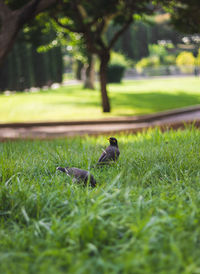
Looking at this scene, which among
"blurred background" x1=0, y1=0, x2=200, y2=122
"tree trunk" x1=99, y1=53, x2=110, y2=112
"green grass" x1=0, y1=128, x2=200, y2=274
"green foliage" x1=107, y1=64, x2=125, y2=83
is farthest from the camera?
"green foliage" x1=107, y1=64, x2=125, y2=83

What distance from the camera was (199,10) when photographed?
11.9 meters

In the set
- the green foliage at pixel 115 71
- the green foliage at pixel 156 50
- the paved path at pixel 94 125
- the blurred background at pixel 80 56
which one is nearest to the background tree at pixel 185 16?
the blurred background at pixel 80 56

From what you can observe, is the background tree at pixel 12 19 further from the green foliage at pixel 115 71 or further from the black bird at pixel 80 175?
the green foliage at pixel 115 71

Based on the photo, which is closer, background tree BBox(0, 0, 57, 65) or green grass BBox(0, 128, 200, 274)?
green grass BBox(0, 128, 200, 274)

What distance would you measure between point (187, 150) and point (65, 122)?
Result: 8.08 meters

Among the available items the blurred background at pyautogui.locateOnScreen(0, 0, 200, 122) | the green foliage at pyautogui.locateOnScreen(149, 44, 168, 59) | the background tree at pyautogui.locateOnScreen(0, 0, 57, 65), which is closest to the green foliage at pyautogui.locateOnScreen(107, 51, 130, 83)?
the blurred background at pyautogui.locateOnScreen(0, 0, 200, 122)

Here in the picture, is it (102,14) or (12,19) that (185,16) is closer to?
(102,14)

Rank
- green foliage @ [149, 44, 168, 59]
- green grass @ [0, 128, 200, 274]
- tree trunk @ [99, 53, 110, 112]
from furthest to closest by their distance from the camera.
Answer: green foliage @ [149, 44, 168, 59], tree trunk @ [99, 53, 110, 112], green grass @ [0, 128, 200, 274]

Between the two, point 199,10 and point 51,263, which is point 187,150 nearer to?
point 51,263

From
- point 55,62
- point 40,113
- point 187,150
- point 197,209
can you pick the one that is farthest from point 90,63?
point 197,209

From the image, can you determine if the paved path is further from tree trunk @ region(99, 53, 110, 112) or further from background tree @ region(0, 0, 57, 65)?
background tree @ region(0, 0, 57, 65)

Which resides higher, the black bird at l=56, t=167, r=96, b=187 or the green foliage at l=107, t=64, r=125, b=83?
the green foliage at l=107, t=64, r=125, b=83

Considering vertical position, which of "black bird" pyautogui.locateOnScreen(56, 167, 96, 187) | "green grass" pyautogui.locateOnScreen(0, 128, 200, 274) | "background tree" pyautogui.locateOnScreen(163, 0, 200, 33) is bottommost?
"green grass" pyautogui.locateOnScreen(0, 128, 200, 274)

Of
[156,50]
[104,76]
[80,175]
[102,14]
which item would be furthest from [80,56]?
[156,50]
